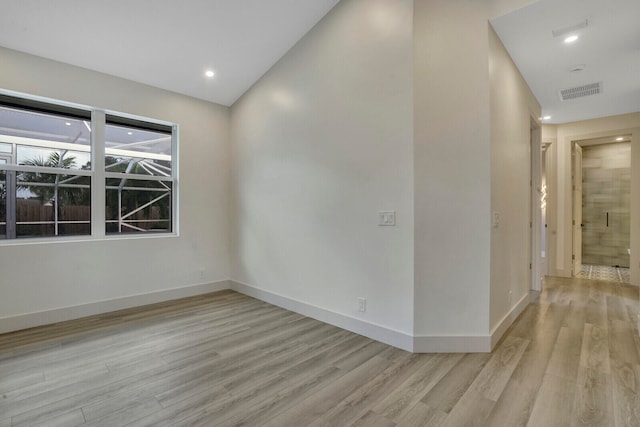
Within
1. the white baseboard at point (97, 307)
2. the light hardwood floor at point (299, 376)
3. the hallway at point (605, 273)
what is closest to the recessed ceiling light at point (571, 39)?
the light hardwood floor at point (299, 376)

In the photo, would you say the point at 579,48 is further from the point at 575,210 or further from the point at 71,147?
the point at 71,147

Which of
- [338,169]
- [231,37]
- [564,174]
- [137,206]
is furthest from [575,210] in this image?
[137,206]

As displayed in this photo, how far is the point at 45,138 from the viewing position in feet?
11.3

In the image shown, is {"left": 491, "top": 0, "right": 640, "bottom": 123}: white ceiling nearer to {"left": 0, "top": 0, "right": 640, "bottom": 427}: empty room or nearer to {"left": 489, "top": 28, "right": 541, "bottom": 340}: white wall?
{"left": 0, "top": 0, "right": 640, "bottom": 427}: empty room

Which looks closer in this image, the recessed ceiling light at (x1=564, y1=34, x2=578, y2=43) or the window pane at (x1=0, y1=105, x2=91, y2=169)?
the recessed ceiling light at (x1=564, y1=34, x2=578, y2=43)

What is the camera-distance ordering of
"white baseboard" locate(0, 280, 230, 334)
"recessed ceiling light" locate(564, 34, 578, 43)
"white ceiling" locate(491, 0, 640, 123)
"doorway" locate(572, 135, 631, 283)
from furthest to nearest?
"doorway" locate(572, 135, 631, 283) → "white baseboard" locate(0, 280, 230, 334) → "recessed ceiling light" locate(564, 34, 578, 43) → "white ceiling" locate(491, 0, 640, 123)

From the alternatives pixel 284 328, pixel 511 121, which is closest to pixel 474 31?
pixel 511 121

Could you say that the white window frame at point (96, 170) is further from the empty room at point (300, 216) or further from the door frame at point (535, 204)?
the door frame at point (535, 204)

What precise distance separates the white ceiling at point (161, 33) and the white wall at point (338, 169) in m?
0.29

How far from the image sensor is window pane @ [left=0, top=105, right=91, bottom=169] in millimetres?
3234

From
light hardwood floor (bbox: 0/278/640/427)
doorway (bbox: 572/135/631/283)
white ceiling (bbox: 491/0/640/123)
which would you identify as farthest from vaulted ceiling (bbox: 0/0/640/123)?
doorway (bbox: 572/135/631/283)

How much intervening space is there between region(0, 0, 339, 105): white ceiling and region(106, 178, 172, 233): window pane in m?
1.34

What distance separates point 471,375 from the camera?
227 centimetres

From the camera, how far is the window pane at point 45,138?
10.6ft
